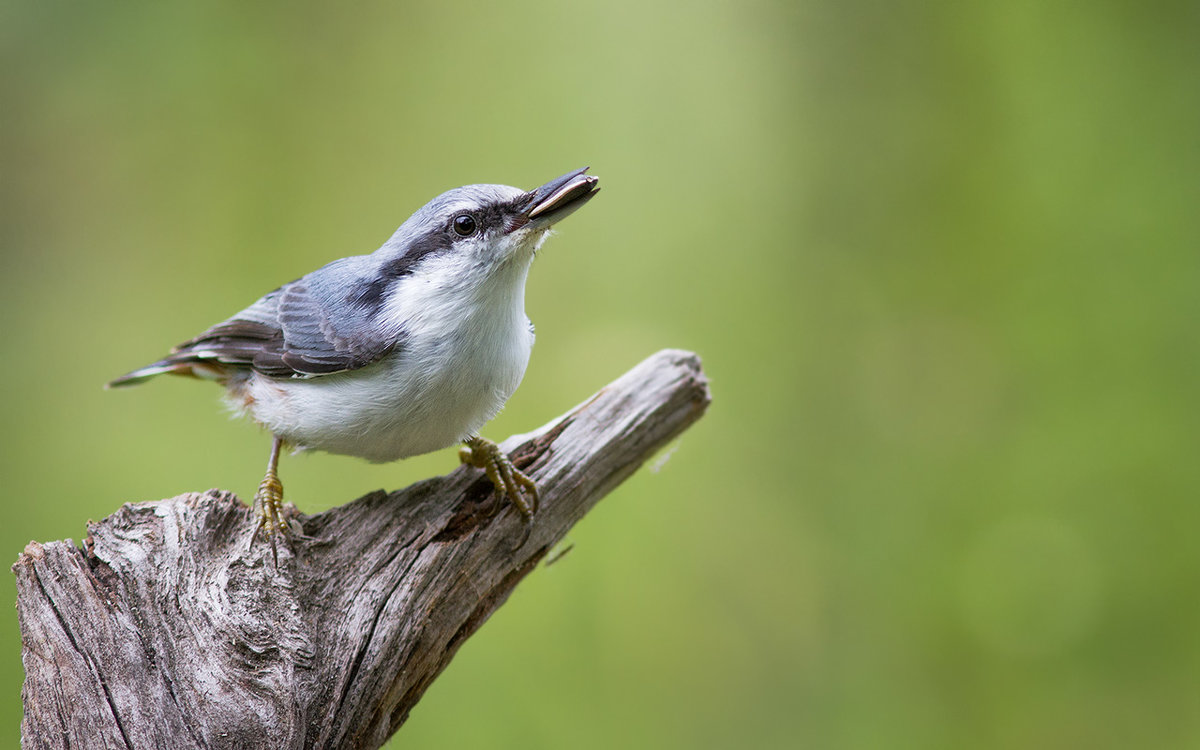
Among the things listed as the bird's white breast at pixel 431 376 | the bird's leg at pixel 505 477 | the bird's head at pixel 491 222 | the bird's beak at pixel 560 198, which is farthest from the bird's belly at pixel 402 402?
the bird's beak at pixel 560 198

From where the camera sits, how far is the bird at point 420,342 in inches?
84.5

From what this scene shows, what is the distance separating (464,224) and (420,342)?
0.32 meters

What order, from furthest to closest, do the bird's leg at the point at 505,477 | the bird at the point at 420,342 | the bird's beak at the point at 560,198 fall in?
the bird's leg at the point at 505,477 < the bird at the point at 420,342 < the bird's beak at the point at 560,198

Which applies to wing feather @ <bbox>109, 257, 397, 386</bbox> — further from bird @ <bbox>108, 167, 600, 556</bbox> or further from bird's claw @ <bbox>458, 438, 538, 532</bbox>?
bird's claw @ <bbox>458, 438, 538, 532</bbox>

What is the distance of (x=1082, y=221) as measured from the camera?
359 cm

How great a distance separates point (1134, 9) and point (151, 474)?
14.6 feet

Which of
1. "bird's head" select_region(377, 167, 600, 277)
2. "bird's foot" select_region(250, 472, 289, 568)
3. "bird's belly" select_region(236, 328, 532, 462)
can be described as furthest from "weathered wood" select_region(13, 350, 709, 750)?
"bird's head" select_region(377, 167, 600, 277)

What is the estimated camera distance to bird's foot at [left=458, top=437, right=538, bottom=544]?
95.4 inches

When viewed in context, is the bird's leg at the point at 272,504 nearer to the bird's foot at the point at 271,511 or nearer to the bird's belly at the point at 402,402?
the bird's foot at the point at 271,511

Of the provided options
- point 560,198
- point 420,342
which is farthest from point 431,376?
point 560,198

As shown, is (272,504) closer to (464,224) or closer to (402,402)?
(402,402)


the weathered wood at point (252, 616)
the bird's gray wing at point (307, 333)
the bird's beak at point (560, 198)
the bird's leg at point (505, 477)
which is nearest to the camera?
the weathered wood at point (252, 616)

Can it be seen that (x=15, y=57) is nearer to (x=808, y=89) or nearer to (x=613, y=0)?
(x=613, y=0)

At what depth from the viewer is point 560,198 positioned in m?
2.04
